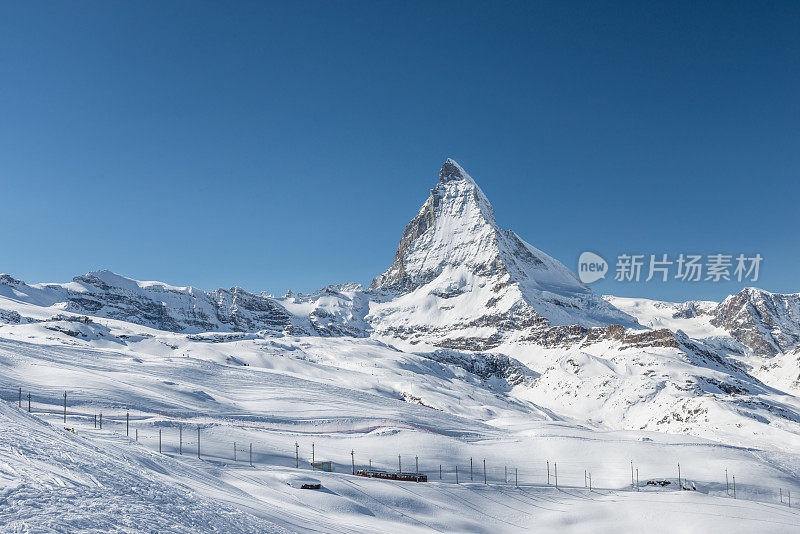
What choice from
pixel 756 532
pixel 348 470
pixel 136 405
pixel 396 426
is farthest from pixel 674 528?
pixel 136 405

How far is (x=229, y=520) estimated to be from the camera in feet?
51.5

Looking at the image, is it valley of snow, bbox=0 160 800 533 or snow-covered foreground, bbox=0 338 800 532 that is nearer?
snow-covered foreground, bbox=0 338 800 532

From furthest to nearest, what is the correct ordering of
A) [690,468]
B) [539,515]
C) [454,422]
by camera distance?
[454,422] → [690,468] → [539,515]

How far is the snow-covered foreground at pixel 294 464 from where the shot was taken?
15.4 meters

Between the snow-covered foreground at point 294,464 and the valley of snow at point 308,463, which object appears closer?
the snow-covered foreground at point 294,464

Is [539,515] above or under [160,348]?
under

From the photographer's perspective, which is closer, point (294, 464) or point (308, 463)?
point (294, 464)

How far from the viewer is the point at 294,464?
6450cm

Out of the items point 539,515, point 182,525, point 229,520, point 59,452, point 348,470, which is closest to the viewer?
point 182,525

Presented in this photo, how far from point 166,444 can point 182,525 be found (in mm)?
51729

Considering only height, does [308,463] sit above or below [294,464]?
below

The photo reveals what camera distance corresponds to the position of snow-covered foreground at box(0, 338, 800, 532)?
15.4 meters

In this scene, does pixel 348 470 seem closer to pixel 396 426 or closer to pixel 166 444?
pixel 166 444

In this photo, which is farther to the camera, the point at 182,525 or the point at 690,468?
the point at 690,468
